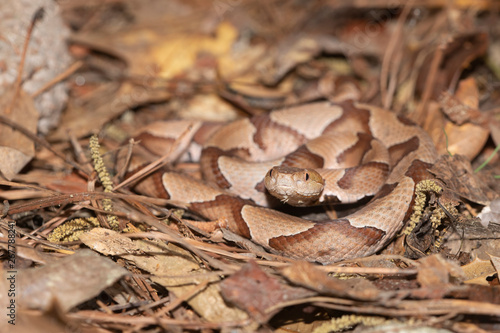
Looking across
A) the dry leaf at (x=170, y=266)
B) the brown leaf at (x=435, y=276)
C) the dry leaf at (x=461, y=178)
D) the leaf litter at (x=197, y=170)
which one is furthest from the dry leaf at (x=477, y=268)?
the dry leaf at (x=170, y=266)

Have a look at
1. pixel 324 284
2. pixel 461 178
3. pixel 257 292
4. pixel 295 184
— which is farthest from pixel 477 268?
pixel 257 292

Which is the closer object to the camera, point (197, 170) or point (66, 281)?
point (66, 281)

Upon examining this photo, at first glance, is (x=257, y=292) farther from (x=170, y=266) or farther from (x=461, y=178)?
(x=461, y=178)

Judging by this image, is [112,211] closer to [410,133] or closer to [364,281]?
[364,281]

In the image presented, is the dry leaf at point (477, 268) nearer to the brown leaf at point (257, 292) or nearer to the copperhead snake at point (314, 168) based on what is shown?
the copperhead snake at point (314, 168)

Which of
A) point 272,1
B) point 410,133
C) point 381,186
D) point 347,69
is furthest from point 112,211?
point 272,1

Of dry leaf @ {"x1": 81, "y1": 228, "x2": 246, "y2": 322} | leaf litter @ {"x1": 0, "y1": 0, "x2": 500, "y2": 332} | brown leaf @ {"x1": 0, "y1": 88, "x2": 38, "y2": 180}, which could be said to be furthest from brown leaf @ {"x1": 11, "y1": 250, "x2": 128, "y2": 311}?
brown leaf @ {"x1": 0, "y1": 88, "x2": 38, "y2": 180}

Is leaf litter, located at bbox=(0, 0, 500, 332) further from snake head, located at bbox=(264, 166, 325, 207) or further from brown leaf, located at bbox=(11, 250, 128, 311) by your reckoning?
snake head, located at bbox=(264, 166, 325, 207)

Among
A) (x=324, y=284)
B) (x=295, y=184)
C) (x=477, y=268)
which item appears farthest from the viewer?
(x=295, y=184)
